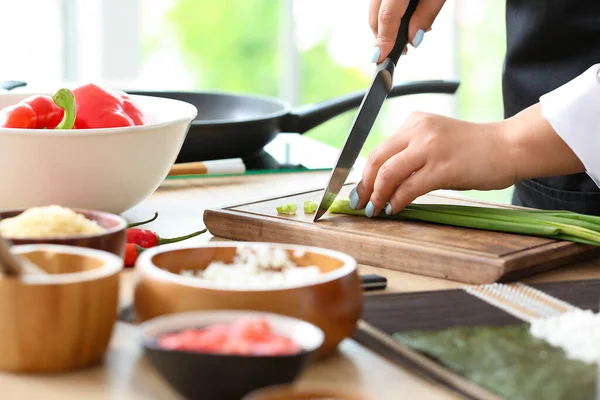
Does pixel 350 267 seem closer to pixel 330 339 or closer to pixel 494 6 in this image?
pixel 330 339

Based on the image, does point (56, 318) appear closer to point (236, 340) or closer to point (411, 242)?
point (236, 340)

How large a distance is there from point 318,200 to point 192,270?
575 mm

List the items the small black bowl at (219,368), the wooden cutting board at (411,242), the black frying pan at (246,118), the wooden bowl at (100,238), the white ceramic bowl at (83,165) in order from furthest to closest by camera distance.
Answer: the black frying pan at (246,118) < the white ceramic bowl at (83,165) < the wooden cutting board at (411,242) < the wooden bowl at (100,238) < the small black bowl at (219,368)

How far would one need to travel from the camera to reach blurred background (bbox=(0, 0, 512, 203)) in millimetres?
4188

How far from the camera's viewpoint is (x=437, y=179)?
141cm

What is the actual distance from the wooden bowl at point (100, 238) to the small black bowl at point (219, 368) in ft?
0.78

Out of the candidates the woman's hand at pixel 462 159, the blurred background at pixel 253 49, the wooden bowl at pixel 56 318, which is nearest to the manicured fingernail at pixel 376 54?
the woman's hand at pixel 462 159

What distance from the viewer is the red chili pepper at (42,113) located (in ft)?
4.43

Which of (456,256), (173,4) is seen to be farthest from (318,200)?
(173,4)

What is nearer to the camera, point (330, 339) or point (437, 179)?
point (330, 339)

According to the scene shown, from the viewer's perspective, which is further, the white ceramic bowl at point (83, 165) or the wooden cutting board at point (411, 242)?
the white ceramic bowl at point (83, 165)

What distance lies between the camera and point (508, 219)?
133cm

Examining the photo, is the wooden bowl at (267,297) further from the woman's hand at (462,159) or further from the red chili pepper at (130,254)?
the woman's hand at (462,159)

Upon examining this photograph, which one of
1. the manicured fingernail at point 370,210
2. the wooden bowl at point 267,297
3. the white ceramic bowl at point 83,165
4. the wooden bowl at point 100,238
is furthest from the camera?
the manicured fingernail at point 370,210
